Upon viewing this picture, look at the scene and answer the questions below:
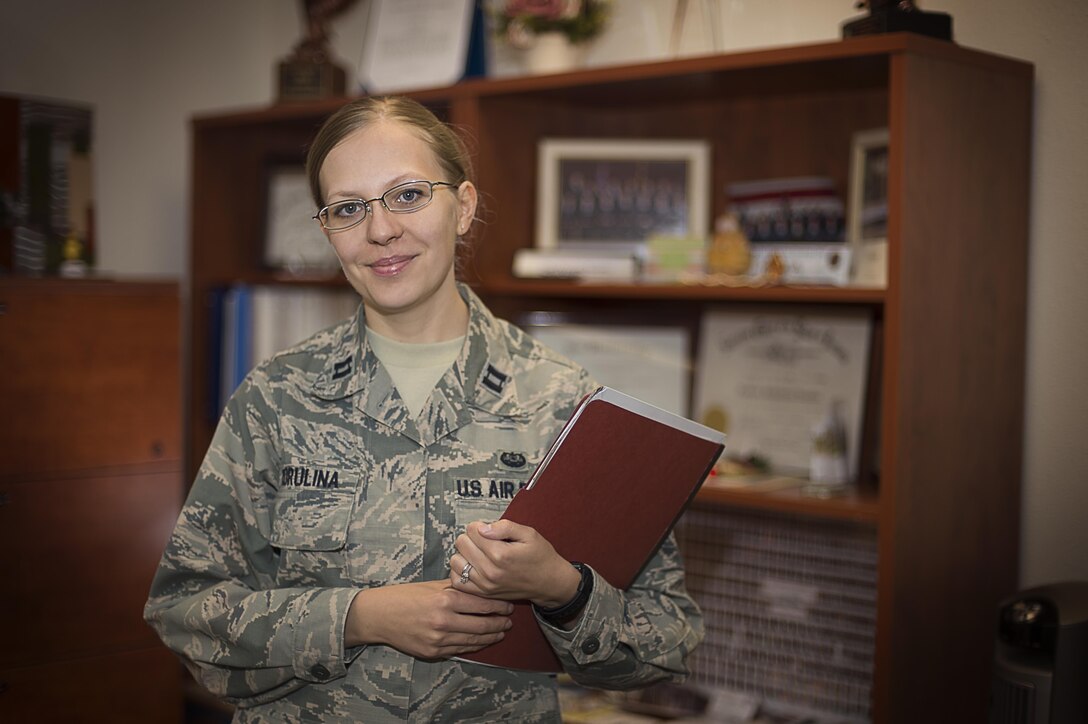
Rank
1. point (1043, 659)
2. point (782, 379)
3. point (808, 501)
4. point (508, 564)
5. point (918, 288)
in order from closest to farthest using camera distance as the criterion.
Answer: point (508, 564) < point (1043, 659) < point (918, 288) < point (808, 501) < point (782, 379)

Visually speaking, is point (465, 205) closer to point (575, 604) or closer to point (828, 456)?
point (575, 604)

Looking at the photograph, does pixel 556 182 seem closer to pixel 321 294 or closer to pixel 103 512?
pixel 321 294

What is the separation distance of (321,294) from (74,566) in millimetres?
956

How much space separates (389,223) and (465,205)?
15 cm

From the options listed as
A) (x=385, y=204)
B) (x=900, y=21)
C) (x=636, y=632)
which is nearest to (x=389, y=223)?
(x=385, y=204)

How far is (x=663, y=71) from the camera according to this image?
2.20 meters

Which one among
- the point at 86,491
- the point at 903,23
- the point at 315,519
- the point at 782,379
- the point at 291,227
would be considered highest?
the point at 903,23

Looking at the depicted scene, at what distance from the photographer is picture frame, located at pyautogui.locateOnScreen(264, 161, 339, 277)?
307 cm

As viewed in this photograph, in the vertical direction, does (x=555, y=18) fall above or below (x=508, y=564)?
above

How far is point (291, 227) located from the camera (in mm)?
3123

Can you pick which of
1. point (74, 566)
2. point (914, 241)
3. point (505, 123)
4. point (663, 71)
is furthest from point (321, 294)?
point (914, 241)

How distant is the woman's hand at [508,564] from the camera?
1.29 meters

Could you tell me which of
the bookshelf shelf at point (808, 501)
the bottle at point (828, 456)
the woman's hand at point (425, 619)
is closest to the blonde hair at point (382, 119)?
the woman's hand at point (425, 619)

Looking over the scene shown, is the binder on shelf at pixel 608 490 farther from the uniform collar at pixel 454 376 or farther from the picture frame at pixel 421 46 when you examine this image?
the picture frame at pixel 421 46
